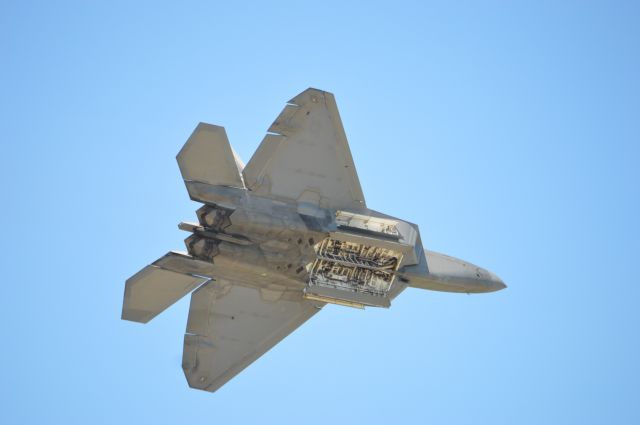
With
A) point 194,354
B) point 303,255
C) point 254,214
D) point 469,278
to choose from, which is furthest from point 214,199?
point 469,278

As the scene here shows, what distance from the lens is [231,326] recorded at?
3291 cm

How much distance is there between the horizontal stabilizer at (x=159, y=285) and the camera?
30547 mm

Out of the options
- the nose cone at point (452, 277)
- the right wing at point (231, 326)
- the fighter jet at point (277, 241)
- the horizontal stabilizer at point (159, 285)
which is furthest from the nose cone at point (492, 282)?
the horizontal stabilizer at point (159, 285)

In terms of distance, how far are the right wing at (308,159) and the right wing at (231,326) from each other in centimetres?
363

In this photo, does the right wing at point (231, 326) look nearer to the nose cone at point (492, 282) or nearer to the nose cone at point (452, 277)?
the nose cone at point (452, 277)

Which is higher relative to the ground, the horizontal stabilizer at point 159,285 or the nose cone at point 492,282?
the nose cone at point 492,282

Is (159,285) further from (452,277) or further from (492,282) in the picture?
(492,282)

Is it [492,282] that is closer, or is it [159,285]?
[159,285]

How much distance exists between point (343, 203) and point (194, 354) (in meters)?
6.84

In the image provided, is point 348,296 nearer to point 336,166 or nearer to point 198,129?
point 336,166

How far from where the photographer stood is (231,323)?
32.9 meters

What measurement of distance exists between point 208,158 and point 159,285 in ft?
13.8

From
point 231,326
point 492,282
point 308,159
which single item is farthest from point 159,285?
point 492,282

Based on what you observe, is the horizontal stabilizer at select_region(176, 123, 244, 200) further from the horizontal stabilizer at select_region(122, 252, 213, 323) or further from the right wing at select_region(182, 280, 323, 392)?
the right wing at select_region(182, 280, 323, 392)
